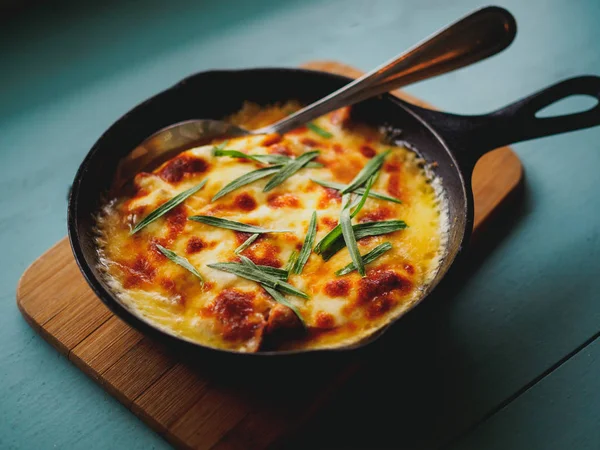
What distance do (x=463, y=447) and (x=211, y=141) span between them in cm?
128

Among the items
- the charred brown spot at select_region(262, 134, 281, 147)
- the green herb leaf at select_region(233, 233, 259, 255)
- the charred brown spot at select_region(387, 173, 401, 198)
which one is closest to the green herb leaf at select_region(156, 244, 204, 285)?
the green herb leaf at select_region(233, 233, 259, 255)

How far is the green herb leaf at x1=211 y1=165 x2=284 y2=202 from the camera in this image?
6.75 feet

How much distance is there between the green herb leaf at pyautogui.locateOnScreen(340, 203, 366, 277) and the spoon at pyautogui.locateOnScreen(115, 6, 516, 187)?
1.51 feet

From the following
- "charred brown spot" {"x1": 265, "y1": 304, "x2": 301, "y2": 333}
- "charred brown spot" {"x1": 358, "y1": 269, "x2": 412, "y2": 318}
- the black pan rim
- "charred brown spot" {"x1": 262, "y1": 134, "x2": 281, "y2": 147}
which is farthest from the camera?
"charred brown spot" {"x1": 262, "y1": 134, "x2": 281, "y2": 147}

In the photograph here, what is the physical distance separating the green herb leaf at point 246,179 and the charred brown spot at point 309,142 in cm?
20

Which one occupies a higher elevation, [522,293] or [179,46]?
[179,46]

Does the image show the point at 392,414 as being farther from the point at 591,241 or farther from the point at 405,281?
the point at 591,241

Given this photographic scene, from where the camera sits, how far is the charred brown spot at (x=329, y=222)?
1.98 meters

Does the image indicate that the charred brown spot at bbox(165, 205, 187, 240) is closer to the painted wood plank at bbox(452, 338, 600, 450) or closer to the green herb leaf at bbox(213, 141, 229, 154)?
the green herb leaf at bbox(213, 141, 229, 154)

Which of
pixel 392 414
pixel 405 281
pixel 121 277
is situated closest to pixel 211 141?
pixel 121 277

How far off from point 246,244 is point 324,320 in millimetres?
339

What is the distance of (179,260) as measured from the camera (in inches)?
73.0

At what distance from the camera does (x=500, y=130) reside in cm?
206

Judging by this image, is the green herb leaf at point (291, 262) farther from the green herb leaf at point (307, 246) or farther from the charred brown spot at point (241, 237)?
the charred brown spot at point (241, 237)
